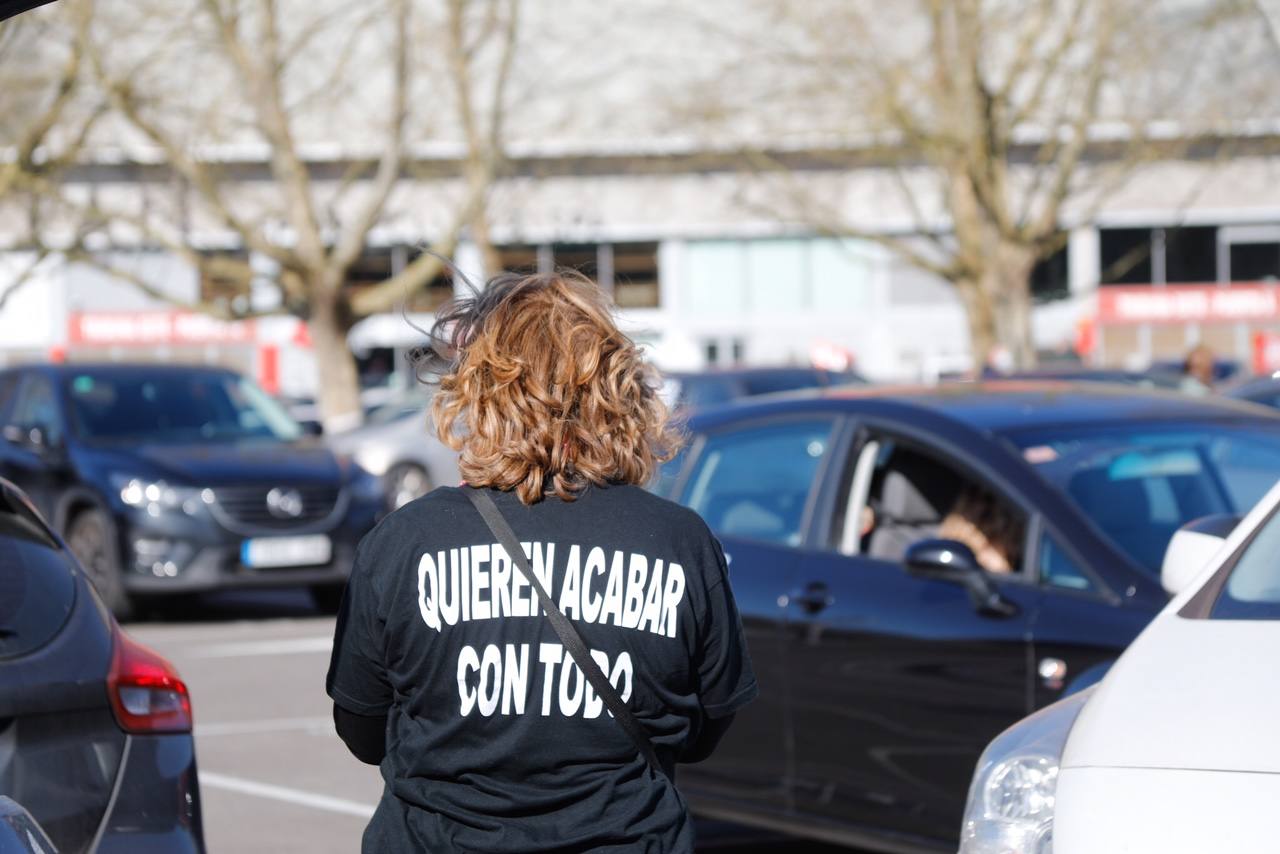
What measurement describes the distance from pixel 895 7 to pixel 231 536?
50.8 feet

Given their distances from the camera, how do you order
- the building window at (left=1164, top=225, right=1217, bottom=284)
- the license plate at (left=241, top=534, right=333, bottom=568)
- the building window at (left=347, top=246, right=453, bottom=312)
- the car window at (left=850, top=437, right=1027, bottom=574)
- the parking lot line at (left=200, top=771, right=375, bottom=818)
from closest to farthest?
the car window at (left=850, top=437, right=1027, bottom=574), the parking lot line at (left=200, top=771, right=375, bottom=818), the license plate at (left=241, top=534, right=333, bottom=568), the building window at (left=347, top=246, right=453, bottom=312), the building window at (left=1164, top=225, right=1217, bottom=284)

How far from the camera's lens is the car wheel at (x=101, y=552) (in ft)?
41.4

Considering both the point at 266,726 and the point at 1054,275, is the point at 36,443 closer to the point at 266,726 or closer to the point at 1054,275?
the point at 266,726

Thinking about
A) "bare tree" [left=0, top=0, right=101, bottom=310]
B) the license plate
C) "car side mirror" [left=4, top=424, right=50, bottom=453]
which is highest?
"bare tree" [left=0, top=0, right=101, bottom=310]

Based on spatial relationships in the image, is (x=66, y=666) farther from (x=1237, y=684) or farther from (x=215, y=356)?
(x=215, y=356)

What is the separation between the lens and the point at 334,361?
25906 mm

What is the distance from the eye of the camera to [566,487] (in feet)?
9.50

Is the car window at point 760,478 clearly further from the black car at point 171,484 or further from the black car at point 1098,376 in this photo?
the black car at point 1098,376

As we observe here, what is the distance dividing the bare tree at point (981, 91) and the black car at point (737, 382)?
26.1 ft

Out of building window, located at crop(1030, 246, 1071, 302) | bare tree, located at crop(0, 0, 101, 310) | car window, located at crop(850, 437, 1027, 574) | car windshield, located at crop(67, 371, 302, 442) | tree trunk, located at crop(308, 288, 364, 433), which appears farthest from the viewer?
building window, located at crop(1030, 246, 1071, 302)

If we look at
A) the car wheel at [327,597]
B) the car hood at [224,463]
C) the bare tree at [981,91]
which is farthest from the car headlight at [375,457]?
the bare tree at [981,91]

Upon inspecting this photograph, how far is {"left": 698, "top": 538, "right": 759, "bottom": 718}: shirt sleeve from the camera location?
Answer: 2.96m

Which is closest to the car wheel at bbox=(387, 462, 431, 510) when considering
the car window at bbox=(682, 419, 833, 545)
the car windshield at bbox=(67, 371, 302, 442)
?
the car windshield at bbox=(67, 371, 302, 442)

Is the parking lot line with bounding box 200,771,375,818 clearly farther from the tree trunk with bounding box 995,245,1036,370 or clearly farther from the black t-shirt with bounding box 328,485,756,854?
the tree trunk with bounding box 995,245,1036,370
